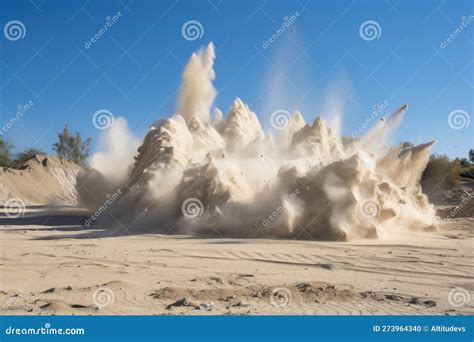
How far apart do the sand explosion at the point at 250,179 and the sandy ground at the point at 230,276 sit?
0.98 metres

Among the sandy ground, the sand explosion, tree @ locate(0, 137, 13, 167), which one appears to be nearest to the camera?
the sandy ground

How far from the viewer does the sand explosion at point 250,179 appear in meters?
12.1

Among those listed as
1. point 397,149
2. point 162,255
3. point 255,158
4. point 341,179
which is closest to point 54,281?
point 162,255

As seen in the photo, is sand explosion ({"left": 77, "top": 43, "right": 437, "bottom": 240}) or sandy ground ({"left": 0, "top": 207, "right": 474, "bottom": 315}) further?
sand explosion ({"left": 77, "top": 43, "right": 437, "bottom": 240})

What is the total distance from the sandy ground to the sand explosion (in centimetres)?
98

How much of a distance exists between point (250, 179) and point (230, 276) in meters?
6.68

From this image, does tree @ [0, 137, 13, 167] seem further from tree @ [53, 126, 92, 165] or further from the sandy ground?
the sandy ground

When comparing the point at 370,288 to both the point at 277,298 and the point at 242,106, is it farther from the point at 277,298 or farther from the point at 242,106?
the point at 242,106

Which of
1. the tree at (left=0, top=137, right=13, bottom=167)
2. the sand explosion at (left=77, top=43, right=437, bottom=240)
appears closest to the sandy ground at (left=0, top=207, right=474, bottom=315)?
the sand explosion at (left=77, top=43, right=437, bottom=240)

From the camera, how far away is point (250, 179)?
557 inches

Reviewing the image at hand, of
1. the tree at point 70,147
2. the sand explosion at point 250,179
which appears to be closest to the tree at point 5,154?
the tree at point 70,147

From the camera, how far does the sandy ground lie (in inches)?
237

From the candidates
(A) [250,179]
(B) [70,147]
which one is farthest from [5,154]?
(A) [250,179]

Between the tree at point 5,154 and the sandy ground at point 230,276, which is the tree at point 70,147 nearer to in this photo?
the tree at point 5,154
